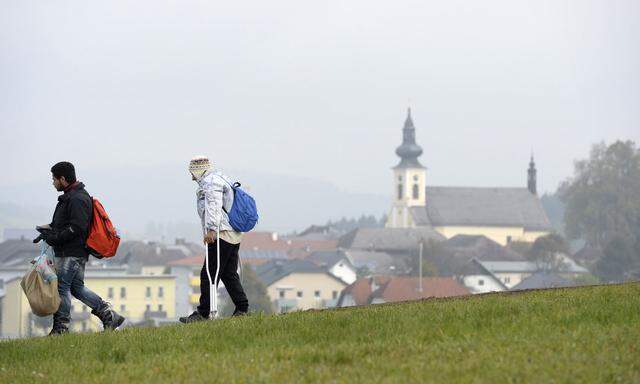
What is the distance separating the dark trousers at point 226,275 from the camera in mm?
14883

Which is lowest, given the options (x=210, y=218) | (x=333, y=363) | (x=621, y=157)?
(x=333, y=363)

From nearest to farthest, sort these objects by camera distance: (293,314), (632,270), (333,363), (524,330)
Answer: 1. (333,363)
2. (524,330)
3. (293,314)
4. (632,270)

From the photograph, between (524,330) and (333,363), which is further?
(524,330)

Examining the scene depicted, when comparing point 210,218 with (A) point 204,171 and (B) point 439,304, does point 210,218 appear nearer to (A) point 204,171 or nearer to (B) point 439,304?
(A) point 204,171

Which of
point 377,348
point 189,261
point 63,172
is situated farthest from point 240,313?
point 189,261

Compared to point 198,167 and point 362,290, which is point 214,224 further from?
point 362,290

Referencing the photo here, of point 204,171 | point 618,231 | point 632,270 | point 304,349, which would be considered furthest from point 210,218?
point 618,231

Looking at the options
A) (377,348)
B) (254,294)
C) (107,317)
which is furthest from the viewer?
(254,294)

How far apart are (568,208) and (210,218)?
184619mm

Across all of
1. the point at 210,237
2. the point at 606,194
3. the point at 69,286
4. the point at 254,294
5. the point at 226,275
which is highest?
the point at 606,194

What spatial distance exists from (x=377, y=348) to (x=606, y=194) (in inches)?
6966

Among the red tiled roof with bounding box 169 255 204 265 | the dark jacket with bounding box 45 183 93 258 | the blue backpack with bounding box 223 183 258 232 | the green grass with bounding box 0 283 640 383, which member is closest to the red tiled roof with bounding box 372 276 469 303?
the red tiled roof with bounding box 169 255 204 265

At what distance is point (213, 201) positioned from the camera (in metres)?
14.7

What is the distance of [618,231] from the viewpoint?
613 feet
